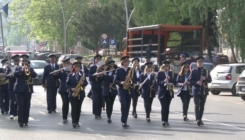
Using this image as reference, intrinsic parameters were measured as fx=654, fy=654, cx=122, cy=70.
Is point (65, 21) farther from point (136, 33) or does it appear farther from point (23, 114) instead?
point (23, 114)

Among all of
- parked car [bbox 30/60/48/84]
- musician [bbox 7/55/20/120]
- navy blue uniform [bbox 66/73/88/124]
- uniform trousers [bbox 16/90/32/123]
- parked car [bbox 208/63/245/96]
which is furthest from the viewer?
parked car [bbox 30/60/48/84]

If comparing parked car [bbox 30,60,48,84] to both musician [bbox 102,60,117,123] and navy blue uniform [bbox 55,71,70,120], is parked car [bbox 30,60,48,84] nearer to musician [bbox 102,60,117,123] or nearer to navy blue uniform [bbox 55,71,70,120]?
navy blue uniform [bbox 55,71,70,120]

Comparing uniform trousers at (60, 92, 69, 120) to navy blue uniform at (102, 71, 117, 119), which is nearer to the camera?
uniform trousers at (60, 92, 69, 120)

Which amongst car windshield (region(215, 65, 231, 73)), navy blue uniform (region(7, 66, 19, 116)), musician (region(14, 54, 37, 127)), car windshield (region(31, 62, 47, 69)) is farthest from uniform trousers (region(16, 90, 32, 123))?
car windshield (region(31, 62, 47, 69))


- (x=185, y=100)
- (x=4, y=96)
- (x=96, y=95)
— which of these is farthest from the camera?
(x=4, y=96)

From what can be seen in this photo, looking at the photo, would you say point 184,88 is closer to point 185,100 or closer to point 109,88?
point 185,100

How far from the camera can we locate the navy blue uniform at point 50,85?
19.8m

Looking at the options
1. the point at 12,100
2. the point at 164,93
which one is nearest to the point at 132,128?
the point at 164,93

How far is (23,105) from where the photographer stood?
52.9 ft

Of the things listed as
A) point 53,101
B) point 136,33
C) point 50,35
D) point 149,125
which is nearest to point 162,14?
point 136,33

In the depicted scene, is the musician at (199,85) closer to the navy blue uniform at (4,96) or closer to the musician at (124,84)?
the musician at (124,84)

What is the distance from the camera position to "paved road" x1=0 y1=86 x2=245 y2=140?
1416cm

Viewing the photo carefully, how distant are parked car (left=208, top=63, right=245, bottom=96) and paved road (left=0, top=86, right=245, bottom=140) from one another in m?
8.21

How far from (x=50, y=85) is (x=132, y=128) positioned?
5162mm
